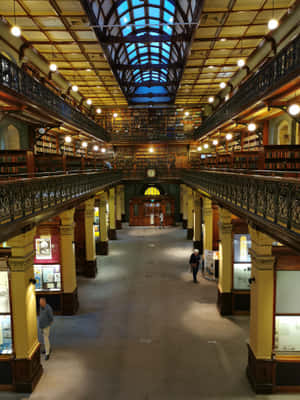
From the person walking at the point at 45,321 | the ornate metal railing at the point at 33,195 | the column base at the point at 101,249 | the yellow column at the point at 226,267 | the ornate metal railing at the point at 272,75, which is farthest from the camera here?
the column base at the point at 101,249

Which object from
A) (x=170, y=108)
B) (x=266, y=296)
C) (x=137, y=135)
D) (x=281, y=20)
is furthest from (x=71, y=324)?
(x=170, y=108)

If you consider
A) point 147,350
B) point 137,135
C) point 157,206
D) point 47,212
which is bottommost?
point 147,350

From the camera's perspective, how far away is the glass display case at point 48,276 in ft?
31.6

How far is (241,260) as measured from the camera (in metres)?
9.55

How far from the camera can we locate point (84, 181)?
33.5 ft

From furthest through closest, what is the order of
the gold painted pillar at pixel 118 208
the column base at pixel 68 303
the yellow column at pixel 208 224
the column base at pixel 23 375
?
the gold painted pillar at pixel 118 208 < the yellow column at pixel 208 224 < the column base at pixel 68 303 < the column base at pixel 23 375

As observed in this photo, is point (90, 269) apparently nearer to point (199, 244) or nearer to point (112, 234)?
point (199, 244)

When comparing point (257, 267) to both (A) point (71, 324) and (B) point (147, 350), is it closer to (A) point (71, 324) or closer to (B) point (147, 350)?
(B) point (147, 350)

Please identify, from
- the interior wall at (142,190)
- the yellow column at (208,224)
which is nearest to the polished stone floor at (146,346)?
the yellow column at (208,224)

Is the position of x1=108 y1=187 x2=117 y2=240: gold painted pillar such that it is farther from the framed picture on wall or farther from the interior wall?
the framed picture on wall

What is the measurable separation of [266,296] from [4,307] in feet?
17.2

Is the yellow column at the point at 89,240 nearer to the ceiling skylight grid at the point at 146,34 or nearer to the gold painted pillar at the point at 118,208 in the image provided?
the ceiling skylight grid at the point at 146,34

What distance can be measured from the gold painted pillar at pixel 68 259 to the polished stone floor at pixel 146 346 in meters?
0.43

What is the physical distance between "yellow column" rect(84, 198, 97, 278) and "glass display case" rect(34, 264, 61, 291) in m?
3.43
